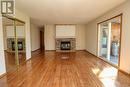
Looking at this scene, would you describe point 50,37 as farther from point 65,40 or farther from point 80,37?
point 80,37

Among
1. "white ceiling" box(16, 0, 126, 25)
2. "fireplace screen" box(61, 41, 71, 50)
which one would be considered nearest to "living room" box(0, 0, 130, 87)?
"white ceiling" box(16, 0, 126, 25)

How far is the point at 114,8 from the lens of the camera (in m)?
4.19

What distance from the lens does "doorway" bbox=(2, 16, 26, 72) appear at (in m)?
3.71

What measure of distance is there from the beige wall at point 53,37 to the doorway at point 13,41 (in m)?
4.20

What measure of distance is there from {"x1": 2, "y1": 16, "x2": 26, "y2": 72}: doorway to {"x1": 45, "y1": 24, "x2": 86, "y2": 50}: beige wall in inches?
165

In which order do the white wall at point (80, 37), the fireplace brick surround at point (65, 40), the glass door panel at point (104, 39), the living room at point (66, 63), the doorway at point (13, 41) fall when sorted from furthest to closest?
the white wall at point (80, 37)
the fireplace brick surround at point (65, 40)
the glass door panel at point (104, 39)
the doorway at point (13, 41)
the living room at point (66, 63)

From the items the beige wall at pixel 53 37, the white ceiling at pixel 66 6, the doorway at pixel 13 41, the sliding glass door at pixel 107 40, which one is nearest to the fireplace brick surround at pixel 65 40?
the beige wall at pixel 53 37

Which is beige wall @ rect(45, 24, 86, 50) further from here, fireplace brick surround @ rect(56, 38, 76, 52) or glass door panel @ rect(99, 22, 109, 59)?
glass door panel @ rect(99, 22, 109, 59)

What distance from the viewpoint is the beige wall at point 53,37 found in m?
9.28

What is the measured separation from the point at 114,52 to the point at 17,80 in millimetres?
5542

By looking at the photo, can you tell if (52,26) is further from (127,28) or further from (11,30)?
(127,28)

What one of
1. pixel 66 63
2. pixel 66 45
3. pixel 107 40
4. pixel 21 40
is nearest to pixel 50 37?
pixel 66 45

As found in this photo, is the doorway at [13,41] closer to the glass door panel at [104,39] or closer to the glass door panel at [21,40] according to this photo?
the glass door panel at [21,40]

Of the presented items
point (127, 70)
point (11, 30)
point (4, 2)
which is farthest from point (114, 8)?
Answer: point (11, 30)
